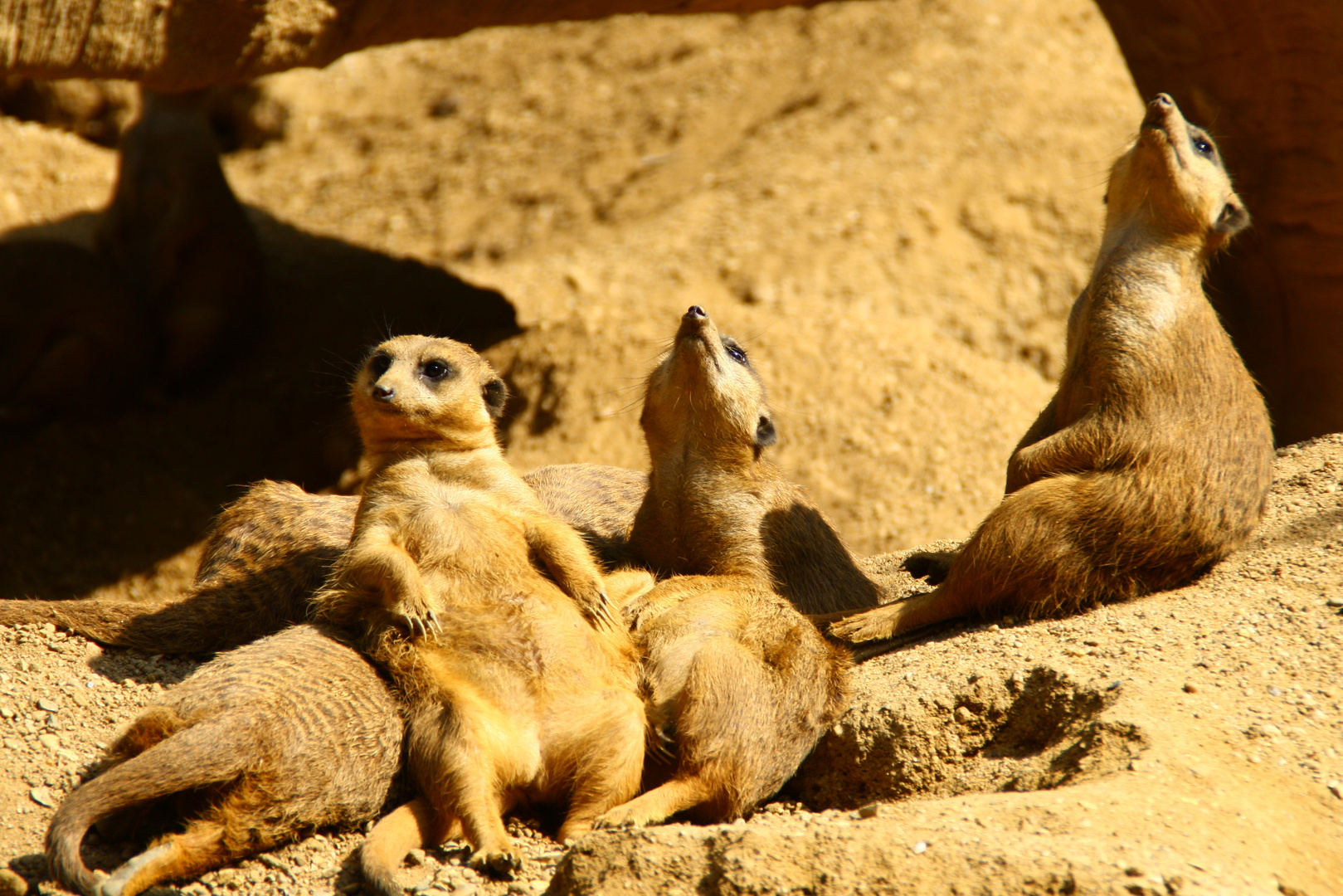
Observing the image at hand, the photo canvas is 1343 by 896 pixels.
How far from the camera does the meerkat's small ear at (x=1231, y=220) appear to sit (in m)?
4.16

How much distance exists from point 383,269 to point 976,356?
414cm

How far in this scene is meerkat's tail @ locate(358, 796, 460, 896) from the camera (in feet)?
8.65

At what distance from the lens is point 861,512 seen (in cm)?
611

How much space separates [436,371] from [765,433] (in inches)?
47.3

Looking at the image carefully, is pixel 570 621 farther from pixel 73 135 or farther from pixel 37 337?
pixel 73 135

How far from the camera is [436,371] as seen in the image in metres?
3.83

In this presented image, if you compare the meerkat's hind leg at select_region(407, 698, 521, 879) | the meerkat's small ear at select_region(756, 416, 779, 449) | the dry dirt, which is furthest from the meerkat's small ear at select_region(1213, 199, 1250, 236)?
the meerkat's hind leg at select_region(407, 698, 521, 879)

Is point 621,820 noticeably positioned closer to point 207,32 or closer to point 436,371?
point 436,371

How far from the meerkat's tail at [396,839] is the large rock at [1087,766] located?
0.44 m

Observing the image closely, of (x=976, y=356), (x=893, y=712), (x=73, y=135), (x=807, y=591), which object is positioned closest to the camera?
(x=893, y=712)

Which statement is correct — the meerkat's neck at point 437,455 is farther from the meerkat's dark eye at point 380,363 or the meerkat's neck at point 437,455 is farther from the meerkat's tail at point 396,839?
the meerkat's tail at point 396,839

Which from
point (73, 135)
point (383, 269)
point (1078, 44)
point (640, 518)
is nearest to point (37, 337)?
point (383, 269)

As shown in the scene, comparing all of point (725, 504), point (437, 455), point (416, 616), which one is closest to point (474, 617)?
point (416, 616)

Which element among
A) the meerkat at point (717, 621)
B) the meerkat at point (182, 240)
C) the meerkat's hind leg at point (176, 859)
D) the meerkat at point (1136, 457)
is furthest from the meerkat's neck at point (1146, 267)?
the meerkat at point (182, 240)
